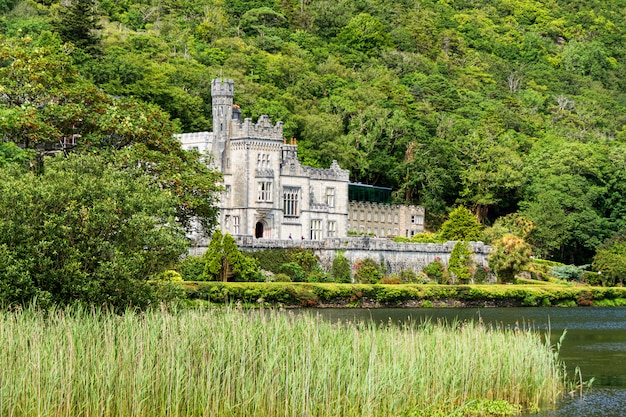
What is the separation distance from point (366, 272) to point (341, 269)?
165 cm

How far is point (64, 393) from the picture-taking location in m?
23.0

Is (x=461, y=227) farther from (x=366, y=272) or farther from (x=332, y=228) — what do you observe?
(x=366, y=272)

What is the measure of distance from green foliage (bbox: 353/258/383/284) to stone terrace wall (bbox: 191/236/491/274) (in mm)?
404

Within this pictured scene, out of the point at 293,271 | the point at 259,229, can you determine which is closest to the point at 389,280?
the point at 293,271

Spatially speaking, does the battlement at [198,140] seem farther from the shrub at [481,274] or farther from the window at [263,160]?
the shrub at [481,274]

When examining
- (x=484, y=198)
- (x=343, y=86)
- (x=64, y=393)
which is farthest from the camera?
(x=343, y=86)

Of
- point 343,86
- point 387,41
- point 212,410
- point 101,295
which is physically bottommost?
point 212,410

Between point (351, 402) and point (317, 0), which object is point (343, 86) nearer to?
point (317, 0)

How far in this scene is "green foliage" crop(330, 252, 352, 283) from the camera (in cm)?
7419

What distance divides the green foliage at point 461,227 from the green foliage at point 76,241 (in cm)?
5852

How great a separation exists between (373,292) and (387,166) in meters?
40.5

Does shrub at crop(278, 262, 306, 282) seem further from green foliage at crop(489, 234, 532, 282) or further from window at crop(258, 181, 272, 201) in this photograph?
green foliage at crop(489, 234, 532, 282)

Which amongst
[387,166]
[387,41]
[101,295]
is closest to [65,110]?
[101,295]

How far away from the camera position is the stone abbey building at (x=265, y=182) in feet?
275
